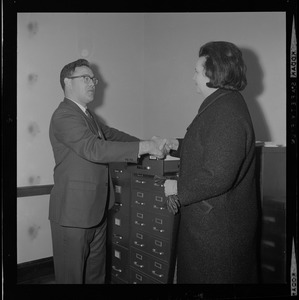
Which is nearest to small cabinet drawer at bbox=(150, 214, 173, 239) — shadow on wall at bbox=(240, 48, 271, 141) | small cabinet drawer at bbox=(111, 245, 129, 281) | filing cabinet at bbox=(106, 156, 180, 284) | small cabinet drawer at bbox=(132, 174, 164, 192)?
filing cabinet at bbox=(106, 156, 180, 284)

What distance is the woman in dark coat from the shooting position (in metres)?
1.39

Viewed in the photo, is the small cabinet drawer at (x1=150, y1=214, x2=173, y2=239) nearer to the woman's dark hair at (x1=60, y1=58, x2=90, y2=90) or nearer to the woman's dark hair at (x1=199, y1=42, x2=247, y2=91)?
the woman's dark hair at (x1=199, y1=42, x2=247, y2=91)

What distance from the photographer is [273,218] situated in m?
1.79

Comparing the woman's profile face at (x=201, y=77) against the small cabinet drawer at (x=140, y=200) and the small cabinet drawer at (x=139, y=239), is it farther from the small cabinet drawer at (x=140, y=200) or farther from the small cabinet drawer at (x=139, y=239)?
the small cabinet drawer at (x=139, y=239)

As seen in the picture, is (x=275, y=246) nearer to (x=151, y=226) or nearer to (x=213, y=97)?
(x=151, y=226)

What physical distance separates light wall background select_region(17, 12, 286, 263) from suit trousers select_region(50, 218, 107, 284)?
0.08 metres

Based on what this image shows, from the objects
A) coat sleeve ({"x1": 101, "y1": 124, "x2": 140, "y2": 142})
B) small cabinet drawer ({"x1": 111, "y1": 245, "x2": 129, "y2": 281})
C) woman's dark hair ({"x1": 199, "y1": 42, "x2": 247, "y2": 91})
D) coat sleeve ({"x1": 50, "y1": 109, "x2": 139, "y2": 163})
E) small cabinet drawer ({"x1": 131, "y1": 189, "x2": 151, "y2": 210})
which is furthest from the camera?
small cabinet drawer ({"x1": 111, "y1": 245, "x2": 129, "y2": 281})

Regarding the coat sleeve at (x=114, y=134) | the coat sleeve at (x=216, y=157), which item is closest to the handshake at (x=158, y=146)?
the coat sleeve at (x=114, y=134)

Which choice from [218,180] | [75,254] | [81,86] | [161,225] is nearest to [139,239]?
[161,225]

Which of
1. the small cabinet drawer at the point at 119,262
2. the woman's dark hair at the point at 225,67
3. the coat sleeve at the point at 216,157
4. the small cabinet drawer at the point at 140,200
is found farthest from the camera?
the small cabinet drawer at the point at 119,262

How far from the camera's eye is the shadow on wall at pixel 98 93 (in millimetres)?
1801

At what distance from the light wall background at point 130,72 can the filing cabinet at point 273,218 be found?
216 mm
